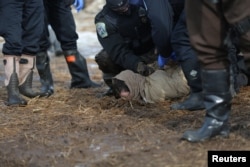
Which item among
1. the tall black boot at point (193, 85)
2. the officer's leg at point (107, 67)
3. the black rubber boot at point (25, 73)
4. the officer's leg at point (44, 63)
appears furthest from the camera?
the officer's leg at point (44, 63)

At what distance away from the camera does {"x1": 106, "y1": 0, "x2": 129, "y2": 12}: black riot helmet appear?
510 cm

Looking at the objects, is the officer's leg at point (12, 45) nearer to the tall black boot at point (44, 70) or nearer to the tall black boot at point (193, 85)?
the tall black boot at point (44, 70)

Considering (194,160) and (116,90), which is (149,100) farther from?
(194,160)

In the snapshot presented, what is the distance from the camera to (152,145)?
12.3 feet

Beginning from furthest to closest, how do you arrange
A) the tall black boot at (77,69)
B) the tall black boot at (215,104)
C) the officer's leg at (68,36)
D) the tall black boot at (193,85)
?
1. the tall black boot at (77,69)
2. the officer's leg at (68,36)
3. the tall black boot at (193,85)
4. the tall black boot at (215,104)

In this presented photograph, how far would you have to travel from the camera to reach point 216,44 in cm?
362

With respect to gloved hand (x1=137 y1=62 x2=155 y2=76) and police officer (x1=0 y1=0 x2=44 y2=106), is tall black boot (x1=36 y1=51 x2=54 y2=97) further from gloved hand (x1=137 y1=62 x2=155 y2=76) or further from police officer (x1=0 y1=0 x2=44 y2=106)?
gloved hand (x1=137 y1=62 x2=155 y2=76)

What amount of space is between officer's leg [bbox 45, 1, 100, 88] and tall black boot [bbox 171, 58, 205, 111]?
200cm

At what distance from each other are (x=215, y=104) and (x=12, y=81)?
2475 millimetres

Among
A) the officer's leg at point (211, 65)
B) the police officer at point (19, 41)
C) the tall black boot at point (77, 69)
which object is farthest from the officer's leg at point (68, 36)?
the officer's leg at point (211, 65)

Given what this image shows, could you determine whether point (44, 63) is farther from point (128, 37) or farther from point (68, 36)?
point (128, 37)

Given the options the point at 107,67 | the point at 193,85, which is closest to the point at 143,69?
the point at 107,67

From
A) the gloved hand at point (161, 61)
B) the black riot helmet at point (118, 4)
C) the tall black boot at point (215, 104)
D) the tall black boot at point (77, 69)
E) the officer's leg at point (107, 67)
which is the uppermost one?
the black riot helmet at point (118, 4)

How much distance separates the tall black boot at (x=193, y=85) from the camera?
482cm
